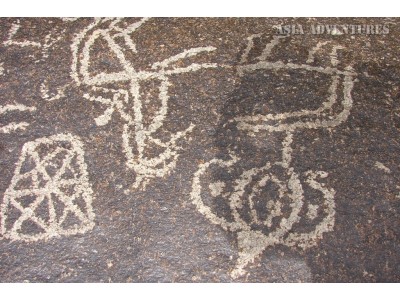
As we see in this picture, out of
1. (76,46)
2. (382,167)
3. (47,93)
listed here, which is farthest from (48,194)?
(382,167)

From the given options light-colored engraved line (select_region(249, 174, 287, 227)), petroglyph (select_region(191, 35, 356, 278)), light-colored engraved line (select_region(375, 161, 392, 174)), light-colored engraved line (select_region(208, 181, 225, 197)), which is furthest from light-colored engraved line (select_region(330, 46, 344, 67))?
light-colored engraved line (select_region(208, 181, 225, 197))

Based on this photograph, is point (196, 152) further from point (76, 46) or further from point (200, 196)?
point (76, 46)

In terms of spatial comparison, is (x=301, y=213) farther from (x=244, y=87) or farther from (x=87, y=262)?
(x=87, y=262)

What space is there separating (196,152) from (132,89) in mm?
360

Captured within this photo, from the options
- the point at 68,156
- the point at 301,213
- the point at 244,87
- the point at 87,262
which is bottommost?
the point at 87,262

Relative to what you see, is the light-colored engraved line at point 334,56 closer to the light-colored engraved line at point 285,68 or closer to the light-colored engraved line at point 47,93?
the light-colored engraved line at point 285,68

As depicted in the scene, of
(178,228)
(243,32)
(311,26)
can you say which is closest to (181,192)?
(178,228)

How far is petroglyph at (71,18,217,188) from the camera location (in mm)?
1570

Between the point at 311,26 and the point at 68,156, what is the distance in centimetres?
112

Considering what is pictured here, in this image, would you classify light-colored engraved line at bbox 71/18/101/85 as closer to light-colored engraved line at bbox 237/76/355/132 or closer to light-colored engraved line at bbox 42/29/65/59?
light-colored engraved line at bbox 42/29/65/59

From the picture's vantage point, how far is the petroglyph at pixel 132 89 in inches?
61.8

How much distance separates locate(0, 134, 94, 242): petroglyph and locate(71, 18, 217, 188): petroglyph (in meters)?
0.16

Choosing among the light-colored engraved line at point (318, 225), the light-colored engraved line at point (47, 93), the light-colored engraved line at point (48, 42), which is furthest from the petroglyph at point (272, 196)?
the light-colored engraved line at point (48, 42)

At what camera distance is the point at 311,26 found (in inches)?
75.4
